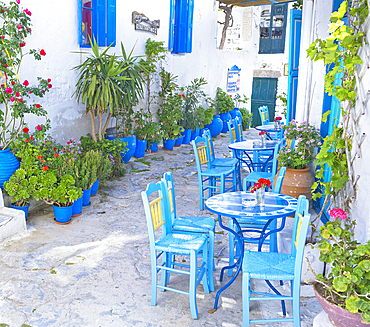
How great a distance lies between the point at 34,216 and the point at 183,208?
6.05ft

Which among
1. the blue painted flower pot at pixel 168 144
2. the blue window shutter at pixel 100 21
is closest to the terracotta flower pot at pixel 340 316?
the blue window shutter at pixel 100 21

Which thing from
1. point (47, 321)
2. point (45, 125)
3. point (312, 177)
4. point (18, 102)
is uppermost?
point (18, 102)

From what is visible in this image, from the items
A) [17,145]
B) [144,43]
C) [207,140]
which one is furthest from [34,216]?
[144,43]

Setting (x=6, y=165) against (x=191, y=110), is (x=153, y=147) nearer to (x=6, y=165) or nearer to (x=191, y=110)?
(x=191, y=110)

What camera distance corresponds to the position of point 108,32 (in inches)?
264

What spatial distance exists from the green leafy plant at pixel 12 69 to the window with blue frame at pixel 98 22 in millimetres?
1384

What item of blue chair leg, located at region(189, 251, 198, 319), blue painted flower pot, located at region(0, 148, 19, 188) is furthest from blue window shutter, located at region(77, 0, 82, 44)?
blue chair leg, located at region(189, 251, 198, 319)

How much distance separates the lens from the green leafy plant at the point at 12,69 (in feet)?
14.8

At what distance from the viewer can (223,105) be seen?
36.5 ft

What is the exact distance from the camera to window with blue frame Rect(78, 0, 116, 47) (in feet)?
20.5

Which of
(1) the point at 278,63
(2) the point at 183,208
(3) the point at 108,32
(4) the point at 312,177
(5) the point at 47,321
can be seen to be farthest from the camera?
(1) the point at 278,63

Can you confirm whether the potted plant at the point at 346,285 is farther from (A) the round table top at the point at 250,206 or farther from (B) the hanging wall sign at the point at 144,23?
(B) the hanging wall sign at the point at 144,23

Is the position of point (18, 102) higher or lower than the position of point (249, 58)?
lower

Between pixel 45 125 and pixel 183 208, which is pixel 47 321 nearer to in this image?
pixel 183 208
